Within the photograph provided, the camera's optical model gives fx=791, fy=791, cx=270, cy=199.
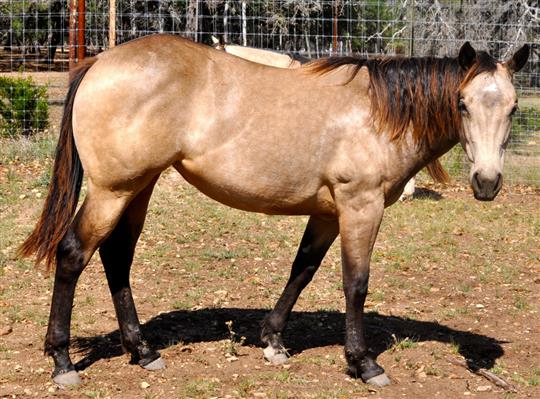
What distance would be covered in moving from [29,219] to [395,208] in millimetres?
3932

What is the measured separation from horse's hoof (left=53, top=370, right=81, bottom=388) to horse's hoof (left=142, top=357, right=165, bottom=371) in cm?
42

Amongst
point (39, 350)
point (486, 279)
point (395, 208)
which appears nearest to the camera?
point (39, 350)

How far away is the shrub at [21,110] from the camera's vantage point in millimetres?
10203

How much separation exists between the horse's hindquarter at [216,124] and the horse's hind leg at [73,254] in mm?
129

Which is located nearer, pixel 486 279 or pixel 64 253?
pixel 64 253

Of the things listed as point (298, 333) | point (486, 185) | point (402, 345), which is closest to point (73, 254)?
point (298, 333)

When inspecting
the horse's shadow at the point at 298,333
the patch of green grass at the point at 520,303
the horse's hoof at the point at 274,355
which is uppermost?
the horse's hoof at the point at 274,355

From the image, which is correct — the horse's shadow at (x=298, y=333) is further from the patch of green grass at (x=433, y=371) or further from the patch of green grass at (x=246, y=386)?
the patch of green grass at (x=246, y=386)

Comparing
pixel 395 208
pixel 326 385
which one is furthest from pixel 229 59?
pixel 395 208

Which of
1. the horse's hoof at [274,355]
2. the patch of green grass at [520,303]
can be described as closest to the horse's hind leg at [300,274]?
the horse's hoof at [274,355]

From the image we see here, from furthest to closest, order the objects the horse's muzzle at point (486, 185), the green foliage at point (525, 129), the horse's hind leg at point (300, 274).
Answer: the green foliage at point (525, 129) < the horse's hind leg at point (300, 274) < the horse's muzzle at point (486, 185)

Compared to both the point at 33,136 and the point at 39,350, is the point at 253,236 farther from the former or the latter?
the point at 33,136

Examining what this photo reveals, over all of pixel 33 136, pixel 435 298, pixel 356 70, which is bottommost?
pixel 435 298

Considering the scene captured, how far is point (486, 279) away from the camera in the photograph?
262 inches
